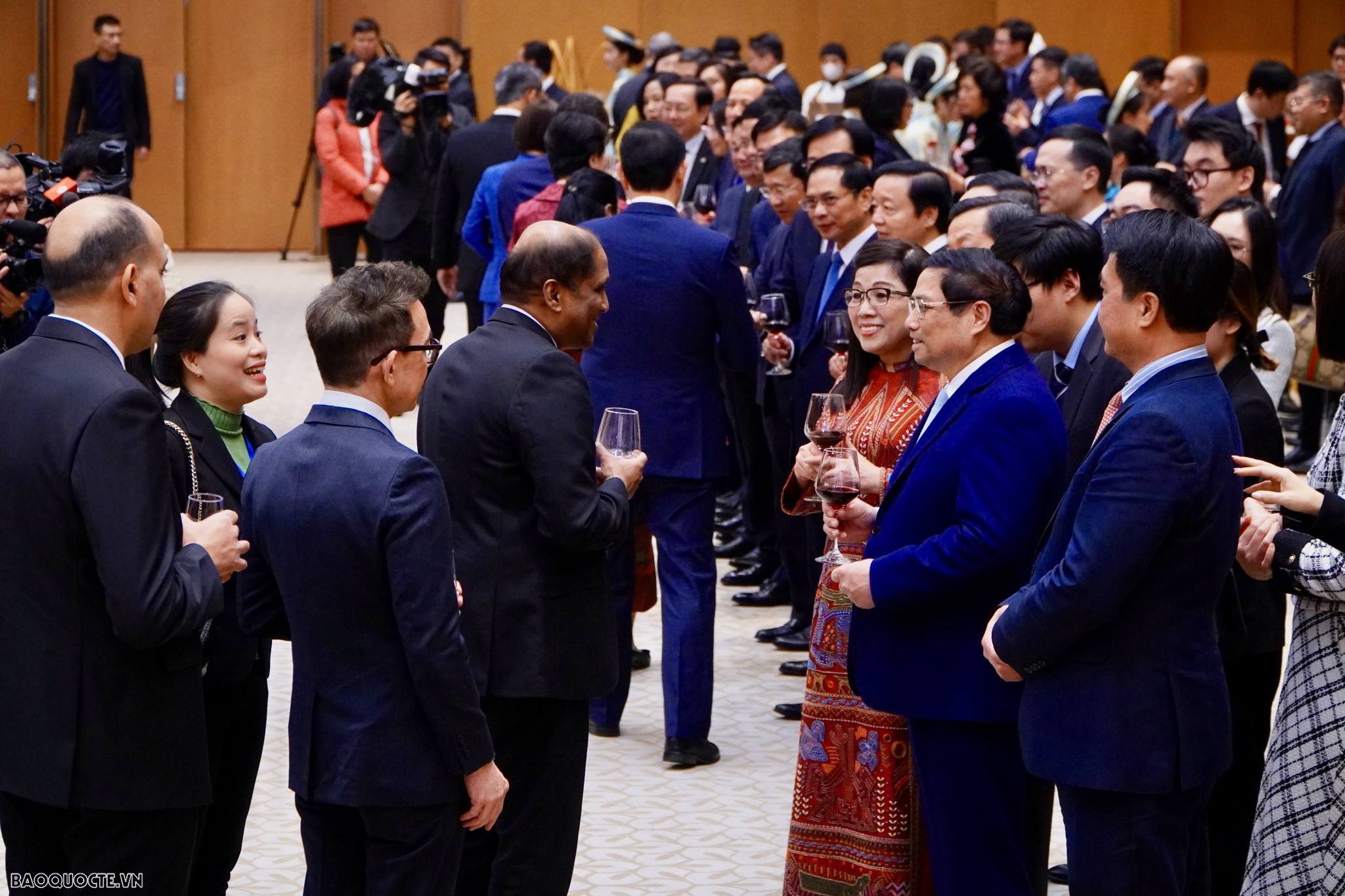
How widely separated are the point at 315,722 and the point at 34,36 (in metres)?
15.8

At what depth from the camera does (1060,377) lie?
3.94 meters

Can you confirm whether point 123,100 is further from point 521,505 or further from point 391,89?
point 521,505

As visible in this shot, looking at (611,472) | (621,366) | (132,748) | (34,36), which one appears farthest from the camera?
(34,36)

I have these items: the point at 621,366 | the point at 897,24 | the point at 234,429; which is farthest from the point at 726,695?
the point at 897,24

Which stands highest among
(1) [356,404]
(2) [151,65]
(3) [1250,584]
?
(2) [151,65]

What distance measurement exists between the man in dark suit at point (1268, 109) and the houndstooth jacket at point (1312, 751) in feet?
23.2

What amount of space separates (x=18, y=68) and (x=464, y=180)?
32.9 feet

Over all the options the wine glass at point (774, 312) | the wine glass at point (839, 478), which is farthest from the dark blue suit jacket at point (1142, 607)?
the wine glass at point (774, 312)

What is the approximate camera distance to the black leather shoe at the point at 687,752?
5035mm

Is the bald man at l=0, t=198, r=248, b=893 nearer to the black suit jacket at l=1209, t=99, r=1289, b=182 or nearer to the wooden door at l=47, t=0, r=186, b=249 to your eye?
the black suit jacket at l=1209, t=99, r=1289, b=182

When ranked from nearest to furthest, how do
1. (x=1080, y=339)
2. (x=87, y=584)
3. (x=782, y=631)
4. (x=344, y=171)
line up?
(x=87, y=584) < (x=1080, y=339) < (x=782, y=631) < (x=344, y=171)

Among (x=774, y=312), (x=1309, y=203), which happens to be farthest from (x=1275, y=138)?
(x=774, y=312)

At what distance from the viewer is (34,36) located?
55.0 feet

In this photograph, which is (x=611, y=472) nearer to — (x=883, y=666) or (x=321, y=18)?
(x=883, y=666)
